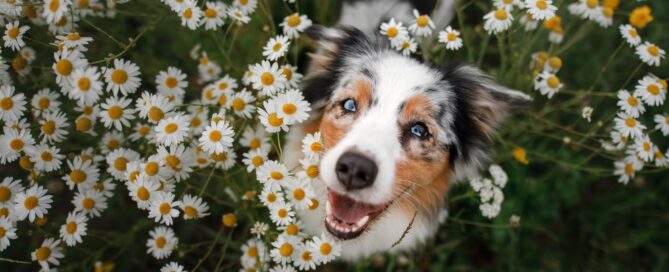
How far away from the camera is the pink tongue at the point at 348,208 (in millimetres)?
2334

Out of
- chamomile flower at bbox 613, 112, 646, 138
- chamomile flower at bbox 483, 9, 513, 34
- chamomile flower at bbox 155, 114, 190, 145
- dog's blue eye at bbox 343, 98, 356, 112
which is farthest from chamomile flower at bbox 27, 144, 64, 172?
chamomile flower at bbox 613, 112, 646, 138

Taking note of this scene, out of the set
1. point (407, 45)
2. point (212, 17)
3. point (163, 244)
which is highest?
point (212, 17)

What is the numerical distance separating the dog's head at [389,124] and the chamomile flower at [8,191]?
4.77 feet

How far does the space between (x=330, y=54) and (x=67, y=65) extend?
1.35m

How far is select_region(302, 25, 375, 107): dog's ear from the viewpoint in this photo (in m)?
2.59

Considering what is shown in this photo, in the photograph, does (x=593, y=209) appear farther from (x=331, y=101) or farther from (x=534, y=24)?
(x=331, y=101)

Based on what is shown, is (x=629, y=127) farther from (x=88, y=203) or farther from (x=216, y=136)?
(x=88, y=203)

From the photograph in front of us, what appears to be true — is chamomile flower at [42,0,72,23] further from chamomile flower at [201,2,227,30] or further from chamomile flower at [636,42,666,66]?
chamomile flower at [636,42,666,66]

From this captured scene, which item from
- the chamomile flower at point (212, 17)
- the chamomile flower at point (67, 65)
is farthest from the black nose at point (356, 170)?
the chamomile flower at point (67, 65)

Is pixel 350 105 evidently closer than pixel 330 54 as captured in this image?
Yes

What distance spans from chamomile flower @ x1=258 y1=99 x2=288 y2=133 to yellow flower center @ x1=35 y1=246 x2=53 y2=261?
3.97 feet

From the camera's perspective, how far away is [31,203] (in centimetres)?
209

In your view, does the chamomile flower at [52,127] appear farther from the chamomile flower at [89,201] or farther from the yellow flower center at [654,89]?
the yellow flower center at [654,89]

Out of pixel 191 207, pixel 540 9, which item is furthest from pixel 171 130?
pixel 540 9
